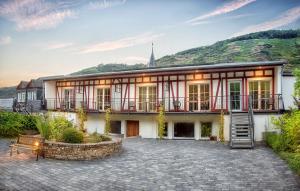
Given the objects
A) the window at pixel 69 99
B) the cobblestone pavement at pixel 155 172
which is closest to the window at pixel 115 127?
the window at pixel 69 99

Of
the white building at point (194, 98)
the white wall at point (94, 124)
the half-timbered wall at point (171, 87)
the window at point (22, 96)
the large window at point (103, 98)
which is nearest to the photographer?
the white building at point (194, 98)

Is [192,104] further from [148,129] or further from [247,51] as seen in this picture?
[247,51]

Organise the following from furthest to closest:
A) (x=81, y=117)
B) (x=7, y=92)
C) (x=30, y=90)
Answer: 1. (x=7, y=92)
2. (x=30, y=90)
3. (x=81, y=117)

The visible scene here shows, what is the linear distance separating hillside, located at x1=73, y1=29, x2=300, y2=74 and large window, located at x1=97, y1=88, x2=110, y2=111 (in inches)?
2024

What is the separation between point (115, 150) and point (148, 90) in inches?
382

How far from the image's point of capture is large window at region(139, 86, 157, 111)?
79.0ft

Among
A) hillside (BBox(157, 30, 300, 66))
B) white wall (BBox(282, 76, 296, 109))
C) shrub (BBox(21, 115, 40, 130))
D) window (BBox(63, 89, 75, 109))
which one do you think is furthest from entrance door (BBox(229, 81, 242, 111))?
hillside (BBox(157, 30, 300, 66))

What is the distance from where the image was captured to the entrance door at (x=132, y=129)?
79.6 feet

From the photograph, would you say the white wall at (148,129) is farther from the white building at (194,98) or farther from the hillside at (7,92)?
the hillside at (7,92)

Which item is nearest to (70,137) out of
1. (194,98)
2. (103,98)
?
(194,98)

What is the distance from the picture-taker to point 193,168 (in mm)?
12453

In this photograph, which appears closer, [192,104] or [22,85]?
[192,104]

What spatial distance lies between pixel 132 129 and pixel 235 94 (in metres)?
8.51

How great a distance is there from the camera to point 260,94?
21.1 metres
